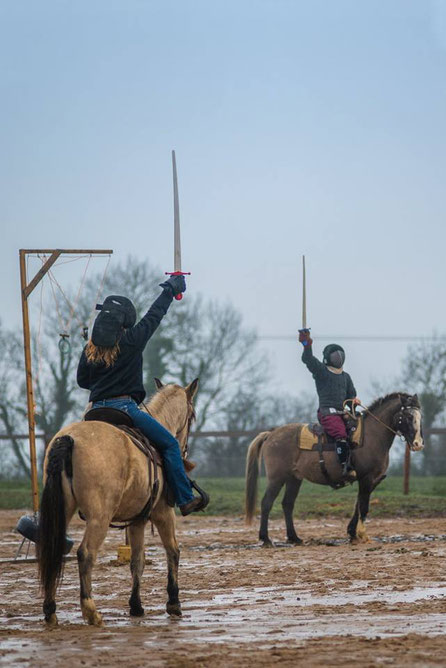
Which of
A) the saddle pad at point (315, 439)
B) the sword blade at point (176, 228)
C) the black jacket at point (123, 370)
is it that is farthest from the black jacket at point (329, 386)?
the black jacket at point (123, 370)

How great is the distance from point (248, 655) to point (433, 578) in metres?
4.75

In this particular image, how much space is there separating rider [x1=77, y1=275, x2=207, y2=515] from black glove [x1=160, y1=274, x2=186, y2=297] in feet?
0.82

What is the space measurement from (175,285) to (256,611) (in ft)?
9.37

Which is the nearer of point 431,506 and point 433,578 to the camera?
point 433,578

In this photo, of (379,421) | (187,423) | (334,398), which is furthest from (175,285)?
(379,421)

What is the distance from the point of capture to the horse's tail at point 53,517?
26.8 ft

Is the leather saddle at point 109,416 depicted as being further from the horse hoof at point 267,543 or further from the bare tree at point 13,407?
the bare tree at point 13,407

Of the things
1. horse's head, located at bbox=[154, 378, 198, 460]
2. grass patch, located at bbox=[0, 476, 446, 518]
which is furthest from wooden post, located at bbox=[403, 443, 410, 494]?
horse's head, located at bbox=[154, 378, 198, 460]

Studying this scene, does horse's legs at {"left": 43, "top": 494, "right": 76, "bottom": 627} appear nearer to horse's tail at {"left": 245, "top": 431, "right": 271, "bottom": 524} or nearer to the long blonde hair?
the long blonde hair

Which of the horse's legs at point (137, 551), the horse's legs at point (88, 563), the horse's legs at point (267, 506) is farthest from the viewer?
the horse's legs at point (267, 506)

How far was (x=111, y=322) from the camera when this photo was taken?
358 inches

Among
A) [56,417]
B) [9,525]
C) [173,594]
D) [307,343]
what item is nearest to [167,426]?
[173,594]

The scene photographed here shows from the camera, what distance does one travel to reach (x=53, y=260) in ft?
46.6

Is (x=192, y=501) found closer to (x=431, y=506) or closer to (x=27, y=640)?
(x=27, y=640)
